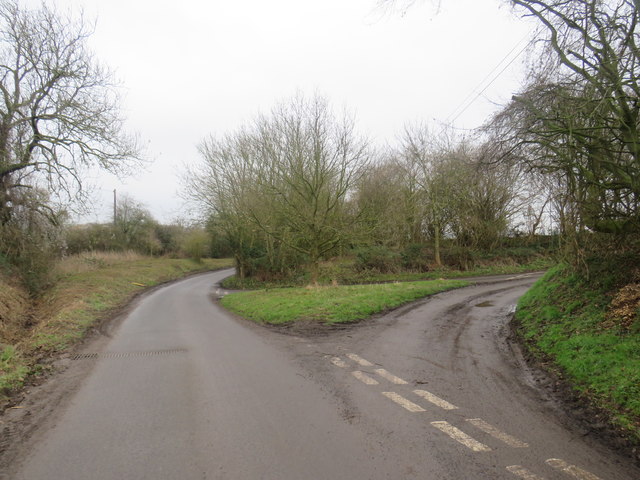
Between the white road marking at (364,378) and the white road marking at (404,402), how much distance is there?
1.61 feet

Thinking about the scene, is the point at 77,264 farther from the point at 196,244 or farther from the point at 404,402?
the point at 404,402

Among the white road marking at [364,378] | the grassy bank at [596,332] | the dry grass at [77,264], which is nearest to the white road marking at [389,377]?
the white road marking at [364,378]

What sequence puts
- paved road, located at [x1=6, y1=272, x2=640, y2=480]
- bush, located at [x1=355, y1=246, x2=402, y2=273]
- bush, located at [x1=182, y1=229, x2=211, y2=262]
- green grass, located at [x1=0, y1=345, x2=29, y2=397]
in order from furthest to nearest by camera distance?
bush, located at [x1=182, y1=229, x2=211, y2=262]
bush, located at [x1=355, y1=246, x2=402, y2=273]
green grass, located at [x1=0, y1=345, x2=29, y2=397]
paved road, located at [x1=6, y1=272, x2=640, y2=480]

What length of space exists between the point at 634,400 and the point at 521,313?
597 cm

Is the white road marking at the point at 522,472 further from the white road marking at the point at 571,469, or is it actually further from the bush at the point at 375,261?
the bush at the point at 375,261

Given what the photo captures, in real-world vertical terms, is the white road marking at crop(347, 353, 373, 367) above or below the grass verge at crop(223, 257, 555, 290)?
below

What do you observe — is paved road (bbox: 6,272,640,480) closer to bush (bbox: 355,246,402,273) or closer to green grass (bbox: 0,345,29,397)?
green grass (bbox: 0,345,29,397)

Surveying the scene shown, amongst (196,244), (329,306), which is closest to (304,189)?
(329,306)

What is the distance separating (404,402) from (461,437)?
42.1 inches

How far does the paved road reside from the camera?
3684mm

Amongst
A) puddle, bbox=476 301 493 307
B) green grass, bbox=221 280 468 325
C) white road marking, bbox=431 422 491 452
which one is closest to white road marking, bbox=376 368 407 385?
white road marking, bbox=431 422 491 452

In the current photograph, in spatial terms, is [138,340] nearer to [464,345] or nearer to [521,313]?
[464,345]

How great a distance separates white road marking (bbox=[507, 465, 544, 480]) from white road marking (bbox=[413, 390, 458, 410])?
135 cm

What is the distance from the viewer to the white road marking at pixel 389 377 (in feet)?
19.6
